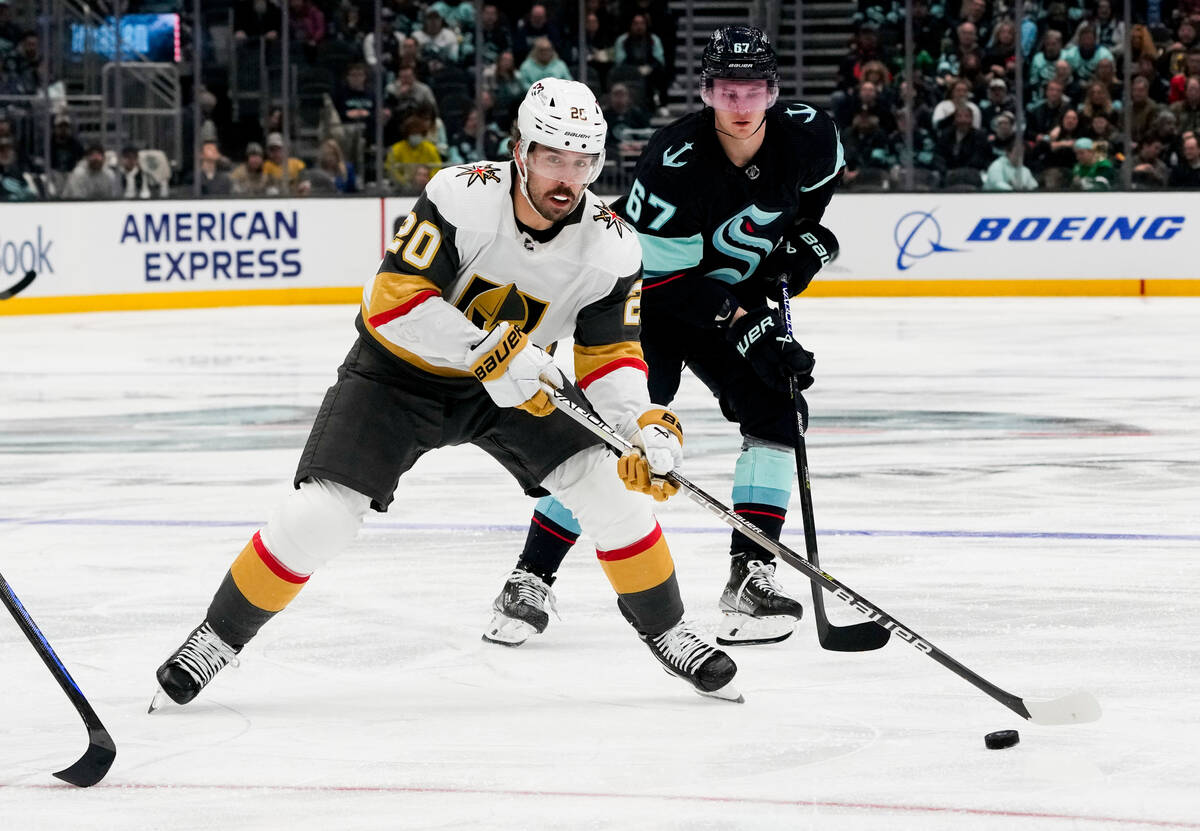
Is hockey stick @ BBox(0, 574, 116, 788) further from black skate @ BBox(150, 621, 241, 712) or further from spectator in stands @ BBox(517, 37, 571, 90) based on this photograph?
spectator in stands @ BBox(517, 37, 571, 90)

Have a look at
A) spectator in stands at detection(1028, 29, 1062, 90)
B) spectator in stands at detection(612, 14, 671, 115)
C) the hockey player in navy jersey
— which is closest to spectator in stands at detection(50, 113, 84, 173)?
spectator in stands at detection(612, 14, 671, 115)

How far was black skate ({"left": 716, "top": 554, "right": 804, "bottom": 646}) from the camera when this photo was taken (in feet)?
11.7

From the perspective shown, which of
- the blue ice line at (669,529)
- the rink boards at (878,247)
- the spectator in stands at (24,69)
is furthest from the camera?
the spectator in stands at (24,69)

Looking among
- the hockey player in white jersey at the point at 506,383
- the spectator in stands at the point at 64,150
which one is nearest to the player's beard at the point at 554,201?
the hockey player in white jersey at the point at 506,383

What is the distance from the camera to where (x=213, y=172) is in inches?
488

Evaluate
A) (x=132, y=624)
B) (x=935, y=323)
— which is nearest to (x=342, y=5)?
(x=935, y=323)

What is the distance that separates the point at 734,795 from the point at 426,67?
11429 millimetres

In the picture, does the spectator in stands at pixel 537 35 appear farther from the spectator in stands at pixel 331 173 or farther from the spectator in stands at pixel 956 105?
the spectator in stands at pixel 956 105

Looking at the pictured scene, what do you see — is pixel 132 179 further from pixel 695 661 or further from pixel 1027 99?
pixel 695 661

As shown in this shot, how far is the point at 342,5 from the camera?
1345cm

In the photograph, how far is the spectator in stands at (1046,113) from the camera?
12.8 metres

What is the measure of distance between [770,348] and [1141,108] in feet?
32.9

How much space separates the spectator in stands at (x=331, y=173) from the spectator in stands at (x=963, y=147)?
4065 millimetres

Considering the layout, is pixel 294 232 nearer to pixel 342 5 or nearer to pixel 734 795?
pixel 342 5
